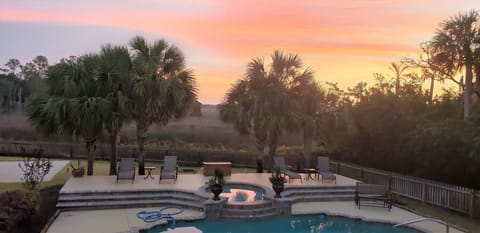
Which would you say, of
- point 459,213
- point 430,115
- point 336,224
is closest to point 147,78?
point 336,224

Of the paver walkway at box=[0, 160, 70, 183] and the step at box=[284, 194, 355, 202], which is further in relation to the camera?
the paver walkway at box=[0, 160, 70, 183]

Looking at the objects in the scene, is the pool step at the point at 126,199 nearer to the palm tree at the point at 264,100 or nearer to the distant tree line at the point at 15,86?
the palm tree at the point at 264,100

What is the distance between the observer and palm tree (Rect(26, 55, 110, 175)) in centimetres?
1302

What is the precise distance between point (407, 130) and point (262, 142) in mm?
6484

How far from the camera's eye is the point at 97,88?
1393 centimetres

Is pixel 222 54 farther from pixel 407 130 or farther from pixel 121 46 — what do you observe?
pixel 407 130

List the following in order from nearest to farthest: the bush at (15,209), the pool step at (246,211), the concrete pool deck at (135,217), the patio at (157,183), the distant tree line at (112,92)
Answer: the bush at (15,209), the concrete pool deck at (135,217), the pool step at (246,211), the patio at (157,183), the distant tree line at (112,92)

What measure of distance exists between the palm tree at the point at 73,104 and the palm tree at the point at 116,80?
0.27m

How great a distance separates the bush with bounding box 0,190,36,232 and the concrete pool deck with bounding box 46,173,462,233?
0.74 m

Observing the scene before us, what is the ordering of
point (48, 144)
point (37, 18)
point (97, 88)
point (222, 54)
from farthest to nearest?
point (48, 144), point (222, 54), point (37, 18), point (97, 88)

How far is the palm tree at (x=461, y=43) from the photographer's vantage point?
16.2 m

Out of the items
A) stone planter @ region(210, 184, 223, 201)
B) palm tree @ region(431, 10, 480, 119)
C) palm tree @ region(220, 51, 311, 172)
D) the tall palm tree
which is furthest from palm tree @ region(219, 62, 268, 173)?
palm tree @ region(431, 10, 480, 119)

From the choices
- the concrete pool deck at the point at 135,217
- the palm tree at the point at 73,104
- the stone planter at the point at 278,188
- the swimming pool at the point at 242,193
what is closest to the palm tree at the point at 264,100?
the swimming pool at the point at 242,193

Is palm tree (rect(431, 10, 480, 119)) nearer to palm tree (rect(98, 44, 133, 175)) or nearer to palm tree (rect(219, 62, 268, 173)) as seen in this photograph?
palm tree (rect(219, 62, 268, 173))
